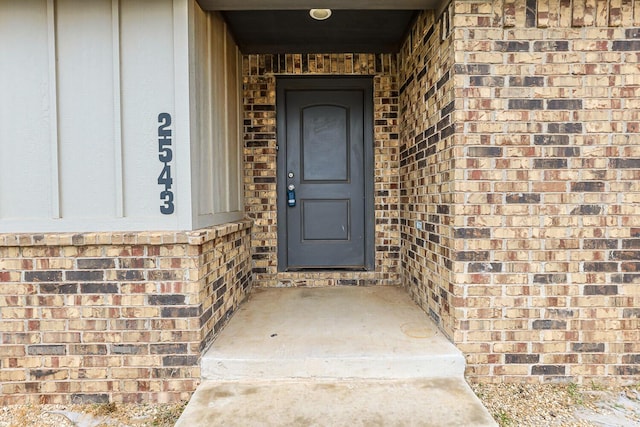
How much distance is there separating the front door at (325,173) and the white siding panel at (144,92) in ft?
5.20

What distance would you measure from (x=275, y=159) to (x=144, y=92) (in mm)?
1596

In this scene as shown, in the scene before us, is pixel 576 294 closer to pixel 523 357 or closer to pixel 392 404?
pixel 523 357

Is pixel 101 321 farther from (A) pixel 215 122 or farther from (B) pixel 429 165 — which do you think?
(B) pixel 429 165

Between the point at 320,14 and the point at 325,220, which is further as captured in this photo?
the point at 325,220

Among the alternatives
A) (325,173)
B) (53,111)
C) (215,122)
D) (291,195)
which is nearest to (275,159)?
(291,195)

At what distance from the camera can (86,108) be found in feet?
7.29

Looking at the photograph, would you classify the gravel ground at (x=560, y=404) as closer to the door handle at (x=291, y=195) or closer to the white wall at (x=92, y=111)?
the white wall at (x=92, y=111)

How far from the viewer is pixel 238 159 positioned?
11.3 feet

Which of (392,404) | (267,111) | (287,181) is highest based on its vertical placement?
(267,111)

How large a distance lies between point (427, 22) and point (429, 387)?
248 cm

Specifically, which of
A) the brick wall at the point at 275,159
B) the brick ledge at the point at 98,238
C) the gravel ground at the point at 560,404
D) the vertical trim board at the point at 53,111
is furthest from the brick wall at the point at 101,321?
the gravel ground at the point at 560,404

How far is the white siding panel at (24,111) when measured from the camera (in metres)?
2.21

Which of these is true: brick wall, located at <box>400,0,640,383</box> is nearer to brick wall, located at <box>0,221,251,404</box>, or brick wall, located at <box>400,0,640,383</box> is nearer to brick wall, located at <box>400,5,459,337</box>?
brick wall, located at <box>400,5,459,337</box>

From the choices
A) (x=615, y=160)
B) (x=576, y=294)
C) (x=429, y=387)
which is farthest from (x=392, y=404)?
(x=615, y=160)
